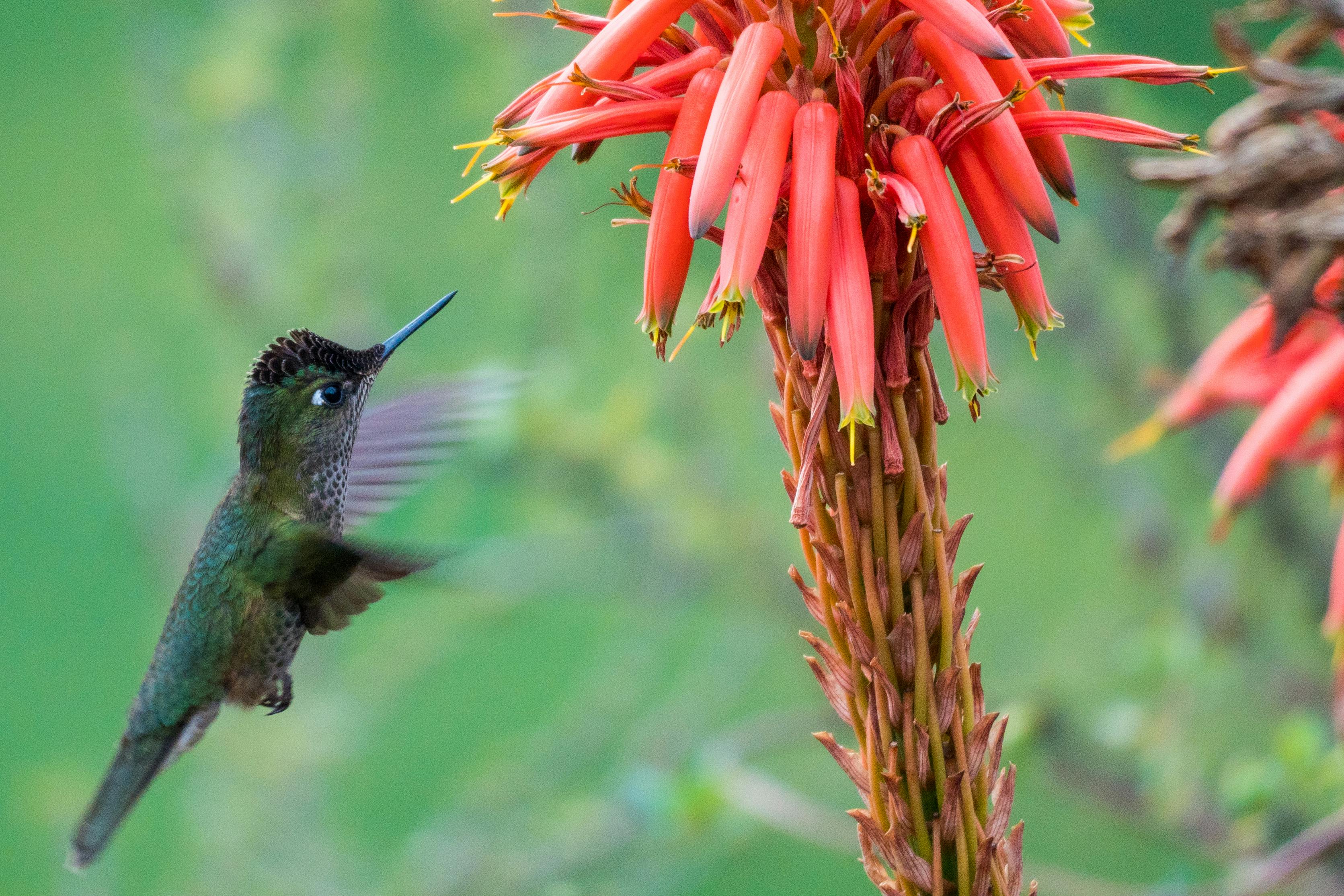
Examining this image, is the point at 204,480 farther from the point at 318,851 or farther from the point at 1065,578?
the point at 1065,578

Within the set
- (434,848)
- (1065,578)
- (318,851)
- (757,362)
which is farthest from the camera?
(1065,578)

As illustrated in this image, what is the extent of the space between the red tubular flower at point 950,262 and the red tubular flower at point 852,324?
0.11 feet

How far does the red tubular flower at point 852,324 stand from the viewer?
561 mm

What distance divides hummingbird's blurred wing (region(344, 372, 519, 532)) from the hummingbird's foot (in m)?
Answer: 0.17

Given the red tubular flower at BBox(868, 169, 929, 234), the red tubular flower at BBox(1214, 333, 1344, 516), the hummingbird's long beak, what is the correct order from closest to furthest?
the red tubular flower at BBox(868, 169, 929, 234) → the red tubular flower at BBox(1214, 333, 1344, 516) → the hummingbird's long beak

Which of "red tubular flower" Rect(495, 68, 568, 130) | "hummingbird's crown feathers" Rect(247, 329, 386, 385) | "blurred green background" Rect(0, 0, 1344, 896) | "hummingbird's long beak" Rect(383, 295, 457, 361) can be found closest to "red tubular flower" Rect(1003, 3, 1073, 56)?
"red tubular flower" Rect(495, 68, 568, 130)

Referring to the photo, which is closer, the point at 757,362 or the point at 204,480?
the point at 757,362

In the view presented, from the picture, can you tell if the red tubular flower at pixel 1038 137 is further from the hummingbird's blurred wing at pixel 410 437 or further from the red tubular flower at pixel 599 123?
the hummingbird's blurred wing at pixel 410 437

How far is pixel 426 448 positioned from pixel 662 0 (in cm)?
72

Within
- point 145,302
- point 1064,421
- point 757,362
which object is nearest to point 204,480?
point 145,302

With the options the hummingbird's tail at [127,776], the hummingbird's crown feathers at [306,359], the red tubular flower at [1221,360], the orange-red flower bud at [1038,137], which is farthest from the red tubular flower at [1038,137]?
the hummingbird's tail at [127,776]

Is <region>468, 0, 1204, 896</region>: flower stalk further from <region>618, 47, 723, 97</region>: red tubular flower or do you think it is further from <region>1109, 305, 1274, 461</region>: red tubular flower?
<region>1109, 305, 1274, 461</region>: red tubular flower

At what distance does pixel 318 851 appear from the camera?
3.51m

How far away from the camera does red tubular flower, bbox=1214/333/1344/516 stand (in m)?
0.91
